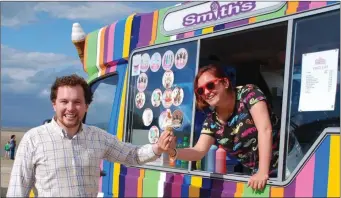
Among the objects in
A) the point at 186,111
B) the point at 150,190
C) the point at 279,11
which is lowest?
the point at 150,190

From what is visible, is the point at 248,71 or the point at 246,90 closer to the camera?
the point at 246,90

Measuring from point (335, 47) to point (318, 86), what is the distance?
0.77 ft

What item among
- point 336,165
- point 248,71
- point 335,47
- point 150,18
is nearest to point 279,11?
point 335,47

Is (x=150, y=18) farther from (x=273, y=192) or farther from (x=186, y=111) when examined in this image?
(x=273, y=192)

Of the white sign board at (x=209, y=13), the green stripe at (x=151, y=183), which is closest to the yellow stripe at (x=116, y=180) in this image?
the green stripe at (x=151, y=183)

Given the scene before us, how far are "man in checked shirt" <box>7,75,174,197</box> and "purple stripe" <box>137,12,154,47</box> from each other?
1.37 meters

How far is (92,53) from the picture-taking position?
5.32 m

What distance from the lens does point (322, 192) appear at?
2770 mm

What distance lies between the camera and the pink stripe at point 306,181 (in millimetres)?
2830

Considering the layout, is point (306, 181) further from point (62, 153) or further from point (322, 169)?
point (62, 153)

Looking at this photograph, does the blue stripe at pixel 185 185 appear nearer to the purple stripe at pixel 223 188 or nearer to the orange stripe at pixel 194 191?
the orange stripe at pixel 194 191

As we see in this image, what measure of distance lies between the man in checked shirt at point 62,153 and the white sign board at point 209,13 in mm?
1136

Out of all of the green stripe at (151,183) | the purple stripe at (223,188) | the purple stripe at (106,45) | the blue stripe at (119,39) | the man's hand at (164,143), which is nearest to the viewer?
the man's hand at (164,143)

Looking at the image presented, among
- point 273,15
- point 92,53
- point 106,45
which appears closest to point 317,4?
point 273,15
